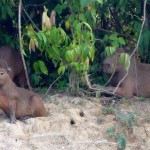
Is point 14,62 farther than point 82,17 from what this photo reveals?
Yes

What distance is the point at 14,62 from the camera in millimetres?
9633

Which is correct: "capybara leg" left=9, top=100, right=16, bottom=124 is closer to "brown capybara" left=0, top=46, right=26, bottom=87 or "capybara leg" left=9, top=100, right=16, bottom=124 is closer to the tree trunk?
the tree trunk

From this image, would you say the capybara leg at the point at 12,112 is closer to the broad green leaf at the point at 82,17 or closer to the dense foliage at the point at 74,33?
the dense foliage at the point at 74,33

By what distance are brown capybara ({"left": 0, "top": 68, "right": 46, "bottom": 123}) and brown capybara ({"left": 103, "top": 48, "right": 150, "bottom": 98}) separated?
5.73 feet

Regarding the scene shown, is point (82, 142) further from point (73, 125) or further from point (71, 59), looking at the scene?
point (71, 59)

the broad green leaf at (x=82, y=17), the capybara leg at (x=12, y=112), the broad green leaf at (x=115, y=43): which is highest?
the broad green leaf at (x=82, y=17)

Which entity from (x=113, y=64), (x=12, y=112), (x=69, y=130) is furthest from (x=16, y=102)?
(x=113, y=64)

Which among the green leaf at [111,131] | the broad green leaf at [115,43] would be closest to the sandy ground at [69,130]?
the green leaf at [111,131]

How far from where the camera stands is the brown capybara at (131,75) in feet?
30.6

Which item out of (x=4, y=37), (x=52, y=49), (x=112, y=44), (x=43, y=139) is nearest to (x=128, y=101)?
(x=112, y=44)

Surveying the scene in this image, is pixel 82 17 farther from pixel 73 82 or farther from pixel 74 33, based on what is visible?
pixel 73 82

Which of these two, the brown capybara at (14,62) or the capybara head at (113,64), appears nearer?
the capybara head at (113,64)

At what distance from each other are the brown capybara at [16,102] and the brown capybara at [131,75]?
5.73 feet

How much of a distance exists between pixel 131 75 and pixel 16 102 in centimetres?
229
